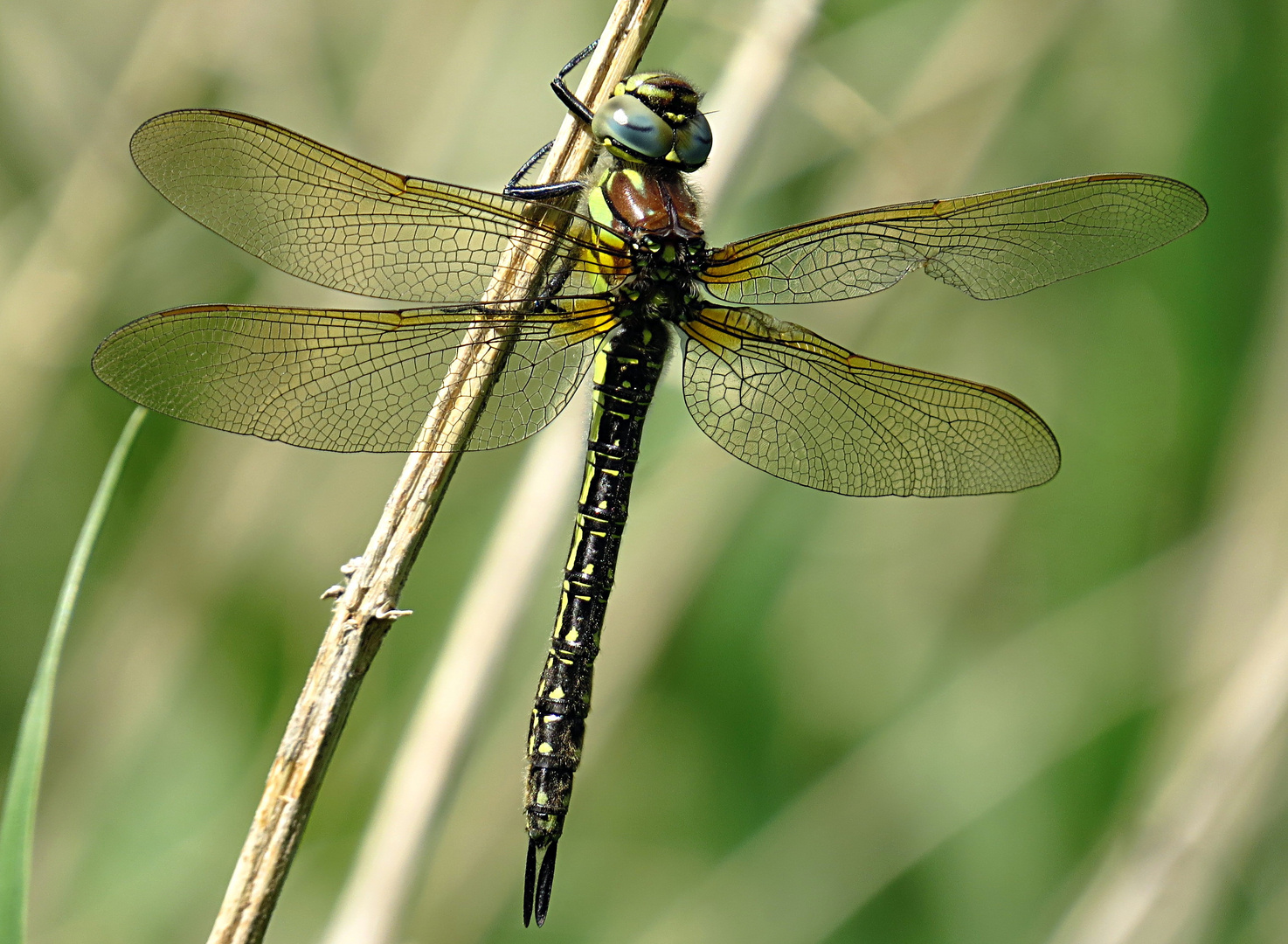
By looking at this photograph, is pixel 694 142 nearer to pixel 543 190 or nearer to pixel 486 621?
pixel 543 190

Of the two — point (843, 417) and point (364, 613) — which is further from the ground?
point (843, 417)

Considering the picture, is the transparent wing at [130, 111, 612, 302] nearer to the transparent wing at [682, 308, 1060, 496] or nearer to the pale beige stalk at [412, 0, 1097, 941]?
the transparent wing at [682, 308, 1060, 496]

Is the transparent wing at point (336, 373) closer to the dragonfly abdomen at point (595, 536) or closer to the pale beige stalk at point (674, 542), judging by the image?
the dragonfly abdomen at point (595, 536)

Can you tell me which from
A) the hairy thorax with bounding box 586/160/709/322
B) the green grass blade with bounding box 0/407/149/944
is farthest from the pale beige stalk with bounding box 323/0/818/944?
the green grass blade with bounding box 0/407/149/944

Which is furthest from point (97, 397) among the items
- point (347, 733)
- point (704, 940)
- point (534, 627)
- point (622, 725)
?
point (704, 940)

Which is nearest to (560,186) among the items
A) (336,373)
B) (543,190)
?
(543,190)

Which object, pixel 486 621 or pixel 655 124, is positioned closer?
pixel 655 124
